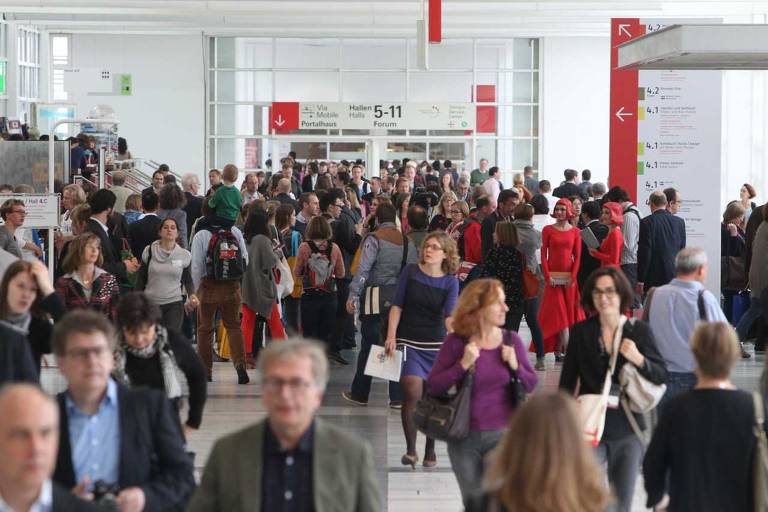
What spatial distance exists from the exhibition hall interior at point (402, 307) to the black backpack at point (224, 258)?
0.03 metres

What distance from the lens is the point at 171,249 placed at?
10383 millimetres

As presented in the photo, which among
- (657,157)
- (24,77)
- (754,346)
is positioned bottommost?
(754,346)

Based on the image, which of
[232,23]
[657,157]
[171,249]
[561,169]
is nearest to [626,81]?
[657,157]

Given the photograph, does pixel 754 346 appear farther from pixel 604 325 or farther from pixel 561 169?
pixel 561 169

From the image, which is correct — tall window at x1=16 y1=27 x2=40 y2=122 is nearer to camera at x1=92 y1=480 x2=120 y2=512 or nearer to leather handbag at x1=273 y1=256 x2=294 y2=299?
leather handbag at x1=273 y1=256 x2=294 y2=299

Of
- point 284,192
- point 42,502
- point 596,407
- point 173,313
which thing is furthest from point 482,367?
point 284,192

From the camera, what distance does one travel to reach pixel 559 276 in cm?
1237

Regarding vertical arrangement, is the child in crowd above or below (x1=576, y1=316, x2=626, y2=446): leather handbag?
above

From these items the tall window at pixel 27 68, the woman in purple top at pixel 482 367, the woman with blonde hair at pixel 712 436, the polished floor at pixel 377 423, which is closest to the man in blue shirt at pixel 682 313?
the polished floor at pixel 377 423

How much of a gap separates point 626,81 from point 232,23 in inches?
724

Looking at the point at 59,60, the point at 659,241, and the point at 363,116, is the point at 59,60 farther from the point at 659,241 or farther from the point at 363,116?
the point at 659,241

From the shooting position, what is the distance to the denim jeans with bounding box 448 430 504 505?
19.0ft

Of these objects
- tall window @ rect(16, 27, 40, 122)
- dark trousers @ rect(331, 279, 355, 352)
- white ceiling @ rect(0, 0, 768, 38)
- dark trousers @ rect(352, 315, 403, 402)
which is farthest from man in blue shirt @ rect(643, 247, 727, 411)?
tall window @ rect(16, 27, 40, 122)

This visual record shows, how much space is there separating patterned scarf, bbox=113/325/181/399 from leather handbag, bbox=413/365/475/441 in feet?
3.99
